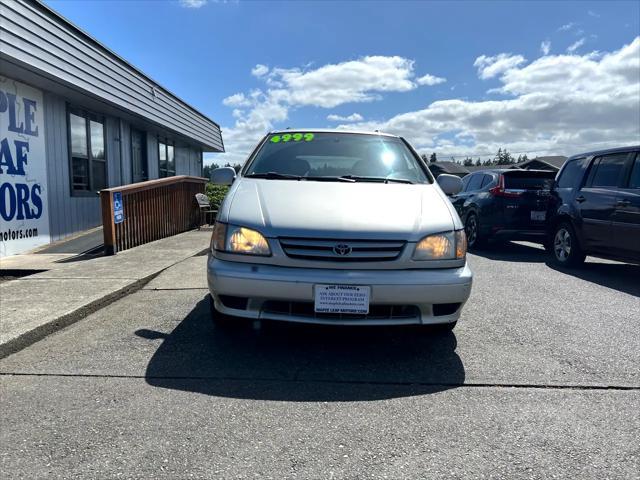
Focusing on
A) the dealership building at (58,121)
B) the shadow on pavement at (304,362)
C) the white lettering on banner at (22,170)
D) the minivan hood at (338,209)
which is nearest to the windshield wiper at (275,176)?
the minivan hood at (338,209)

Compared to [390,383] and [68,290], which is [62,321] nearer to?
[68,290]

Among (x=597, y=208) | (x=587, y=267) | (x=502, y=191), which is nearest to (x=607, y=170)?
(x=597, y=208)

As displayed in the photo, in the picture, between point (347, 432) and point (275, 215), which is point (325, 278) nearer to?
point (275, 215)

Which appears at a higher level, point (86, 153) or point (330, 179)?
point (86, 153)

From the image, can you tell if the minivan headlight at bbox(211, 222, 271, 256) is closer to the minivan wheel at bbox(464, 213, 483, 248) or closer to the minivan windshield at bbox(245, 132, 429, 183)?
the minivan windshield at bbox(245, 132, 429, 183)

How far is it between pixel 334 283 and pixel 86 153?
903 cm

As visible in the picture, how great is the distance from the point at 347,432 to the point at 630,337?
2846mm

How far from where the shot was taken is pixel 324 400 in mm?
2785

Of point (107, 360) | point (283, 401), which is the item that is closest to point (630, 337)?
point (283, 401)

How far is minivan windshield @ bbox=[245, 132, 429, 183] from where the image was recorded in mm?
4176

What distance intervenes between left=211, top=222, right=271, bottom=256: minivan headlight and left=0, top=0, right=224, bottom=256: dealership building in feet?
17.1

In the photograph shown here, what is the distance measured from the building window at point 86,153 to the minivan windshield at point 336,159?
667 cm

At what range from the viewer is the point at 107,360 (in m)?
3.39

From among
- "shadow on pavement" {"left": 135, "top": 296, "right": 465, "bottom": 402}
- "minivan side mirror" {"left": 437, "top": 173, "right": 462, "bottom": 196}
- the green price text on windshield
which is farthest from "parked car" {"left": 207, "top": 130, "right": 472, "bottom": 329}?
the green price text on windshield
